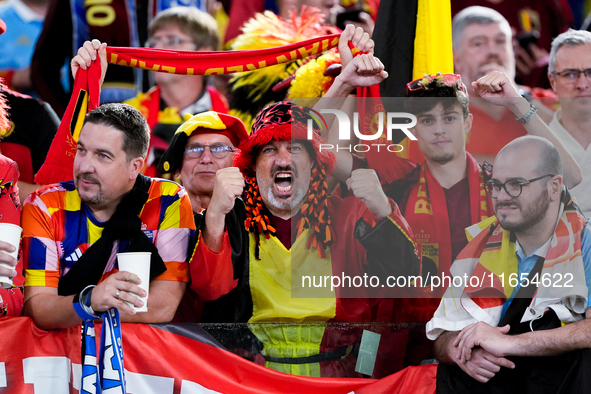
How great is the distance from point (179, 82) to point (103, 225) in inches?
98.9

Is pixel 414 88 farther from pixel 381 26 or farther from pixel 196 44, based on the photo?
pixel 196 44

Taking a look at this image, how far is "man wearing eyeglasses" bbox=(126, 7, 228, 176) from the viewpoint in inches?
195

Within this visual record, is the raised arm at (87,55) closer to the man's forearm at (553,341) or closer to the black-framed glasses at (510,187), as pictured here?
the black-framed glasses at (510,187)

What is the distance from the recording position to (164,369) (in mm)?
2510

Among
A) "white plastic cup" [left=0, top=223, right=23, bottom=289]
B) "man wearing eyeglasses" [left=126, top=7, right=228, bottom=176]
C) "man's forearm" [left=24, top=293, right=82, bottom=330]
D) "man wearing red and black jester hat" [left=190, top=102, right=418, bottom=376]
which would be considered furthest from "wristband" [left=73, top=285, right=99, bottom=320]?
"man wearing eyeglasses" [left=126, top=7, right=228, bottom=176]

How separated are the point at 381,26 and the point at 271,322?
1.65 m

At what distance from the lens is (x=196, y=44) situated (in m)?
4.97

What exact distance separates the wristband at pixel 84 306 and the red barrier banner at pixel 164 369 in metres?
0.13

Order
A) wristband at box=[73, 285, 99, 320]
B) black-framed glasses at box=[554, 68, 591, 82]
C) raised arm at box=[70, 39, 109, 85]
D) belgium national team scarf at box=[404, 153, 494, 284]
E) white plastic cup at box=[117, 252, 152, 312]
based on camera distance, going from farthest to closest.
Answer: black-framed glasses at box=[554, 68, 591, 82] → raised arm at box=[70, 39, 109, 85] → belgium national team scarf at box=[404, 153, 494, 284] → wristband at box=[73, 285, 99, 320] → white plastic cup at box=[117, 252, 152, 312]

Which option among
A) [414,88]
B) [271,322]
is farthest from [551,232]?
[271,322]

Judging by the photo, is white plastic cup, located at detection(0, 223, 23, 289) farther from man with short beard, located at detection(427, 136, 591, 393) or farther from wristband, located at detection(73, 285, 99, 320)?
man with short beard, located at detection(427, 136, 591, 393)

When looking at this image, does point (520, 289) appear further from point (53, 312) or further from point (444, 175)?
point (53, 312)

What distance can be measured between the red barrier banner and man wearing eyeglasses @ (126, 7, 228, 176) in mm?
2576

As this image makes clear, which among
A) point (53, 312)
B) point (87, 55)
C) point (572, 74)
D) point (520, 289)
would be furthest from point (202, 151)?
point (572, 74)
